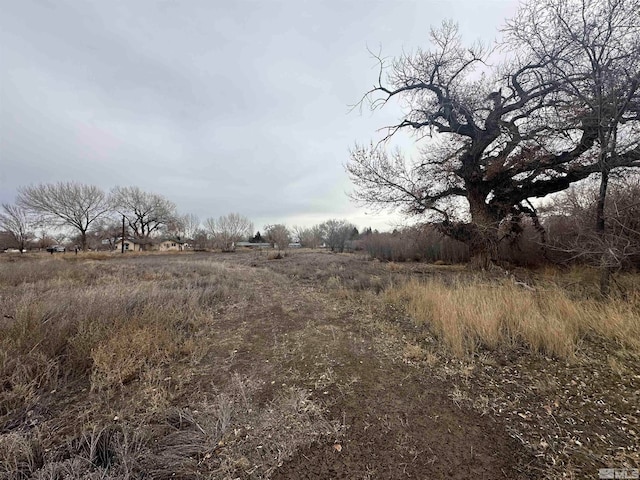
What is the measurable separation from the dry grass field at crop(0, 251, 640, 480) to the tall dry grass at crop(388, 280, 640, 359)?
29 mm

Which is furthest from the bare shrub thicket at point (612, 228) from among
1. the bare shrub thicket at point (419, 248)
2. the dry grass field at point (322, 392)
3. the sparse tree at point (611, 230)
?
the bare shrub thicket at point (419, 248)

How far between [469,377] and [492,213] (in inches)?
385

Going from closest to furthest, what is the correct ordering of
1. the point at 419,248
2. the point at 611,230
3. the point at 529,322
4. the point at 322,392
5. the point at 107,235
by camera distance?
1. the point at 322,392
2. the point at 529,322
3. the point at 611,230
4. the point at 419,248
5. the point at 107,235

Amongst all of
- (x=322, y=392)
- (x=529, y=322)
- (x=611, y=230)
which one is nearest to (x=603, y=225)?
(x=611, y=230)

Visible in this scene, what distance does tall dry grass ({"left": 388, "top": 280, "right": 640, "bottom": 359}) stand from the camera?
3.30 m

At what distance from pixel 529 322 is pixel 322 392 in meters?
3.61

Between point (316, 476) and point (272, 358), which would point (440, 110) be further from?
point (316, 476)

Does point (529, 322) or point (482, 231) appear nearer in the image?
point (529, 322)

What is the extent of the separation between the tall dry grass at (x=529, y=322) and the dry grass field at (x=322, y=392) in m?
0.03

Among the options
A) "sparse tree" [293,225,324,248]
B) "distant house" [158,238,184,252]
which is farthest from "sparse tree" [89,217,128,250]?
"sparse tree" [293,225,324,248]

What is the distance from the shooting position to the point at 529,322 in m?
3.73

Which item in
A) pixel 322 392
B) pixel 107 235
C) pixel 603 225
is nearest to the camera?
pixel 322 392

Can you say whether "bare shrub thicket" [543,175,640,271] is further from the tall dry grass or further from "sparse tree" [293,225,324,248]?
"sparse tree" [293,225,324,248]

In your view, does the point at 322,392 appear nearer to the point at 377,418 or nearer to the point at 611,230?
the point at 377,418
